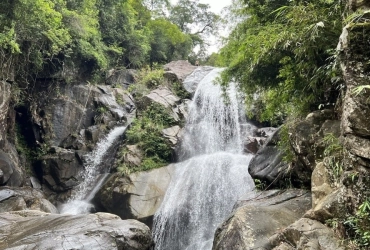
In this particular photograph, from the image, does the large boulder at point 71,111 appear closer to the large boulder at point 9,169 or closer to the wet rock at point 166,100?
the wet rock at point 166,100

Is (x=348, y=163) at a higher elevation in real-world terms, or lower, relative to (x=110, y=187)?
higher

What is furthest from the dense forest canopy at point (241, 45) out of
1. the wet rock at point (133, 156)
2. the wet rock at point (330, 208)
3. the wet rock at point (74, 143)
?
the wet rock at point (133, 156)

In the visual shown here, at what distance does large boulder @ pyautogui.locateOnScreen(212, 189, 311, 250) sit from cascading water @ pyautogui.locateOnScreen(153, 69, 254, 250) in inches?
170

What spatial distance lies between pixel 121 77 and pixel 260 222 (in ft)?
58.8

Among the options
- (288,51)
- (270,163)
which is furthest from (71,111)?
(288,51)

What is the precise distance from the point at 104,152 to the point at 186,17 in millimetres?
21997

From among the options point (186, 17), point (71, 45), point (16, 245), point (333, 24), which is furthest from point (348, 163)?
point (186, 17)

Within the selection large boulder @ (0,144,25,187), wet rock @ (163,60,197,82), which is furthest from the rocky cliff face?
wet rock @ (163,60,197,82)

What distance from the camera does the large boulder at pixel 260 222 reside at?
184 inches

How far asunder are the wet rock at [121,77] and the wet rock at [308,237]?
58.7 ft

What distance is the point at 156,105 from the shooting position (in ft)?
53.3

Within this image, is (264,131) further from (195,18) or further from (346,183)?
(195,18)

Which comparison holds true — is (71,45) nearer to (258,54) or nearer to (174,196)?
(174,196)

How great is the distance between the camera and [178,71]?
2209cm
